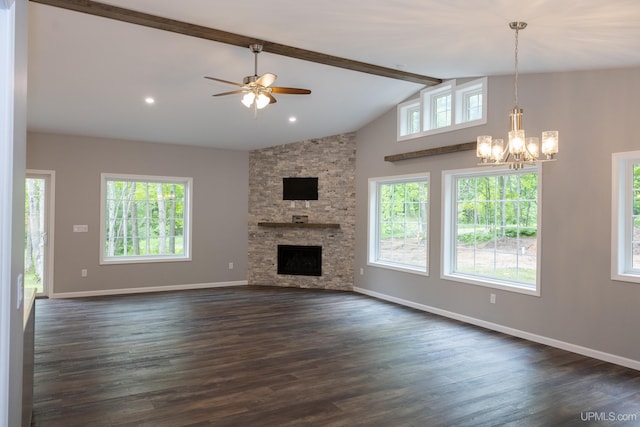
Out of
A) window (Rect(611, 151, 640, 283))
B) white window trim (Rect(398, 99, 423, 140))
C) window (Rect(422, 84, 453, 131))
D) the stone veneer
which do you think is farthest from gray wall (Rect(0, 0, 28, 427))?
the stone veneer

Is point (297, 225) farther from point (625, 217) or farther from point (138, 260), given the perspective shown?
point (625, 217)

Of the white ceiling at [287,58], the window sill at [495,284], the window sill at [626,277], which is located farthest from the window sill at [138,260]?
the window sill at [626,277]

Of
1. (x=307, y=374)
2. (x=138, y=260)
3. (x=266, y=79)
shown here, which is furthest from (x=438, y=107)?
(x=138, y=260)

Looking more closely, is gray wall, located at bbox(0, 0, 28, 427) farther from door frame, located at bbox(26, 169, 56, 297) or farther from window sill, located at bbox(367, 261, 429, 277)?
door frame, located at bbox(26, 169, 56, 297)

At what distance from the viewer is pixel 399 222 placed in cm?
739

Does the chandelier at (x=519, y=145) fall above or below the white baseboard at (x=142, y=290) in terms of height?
above

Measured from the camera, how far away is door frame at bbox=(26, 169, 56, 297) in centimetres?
718

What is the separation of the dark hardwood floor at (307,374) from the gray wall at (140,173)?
1334 mm

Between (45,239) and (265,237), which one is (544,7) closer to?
(265,237)

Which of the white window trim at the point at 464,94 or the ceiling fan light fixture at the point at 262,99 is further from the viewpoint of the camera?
the white window trim at the point at 464,94

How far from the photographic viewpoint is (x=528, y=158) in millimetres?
3631

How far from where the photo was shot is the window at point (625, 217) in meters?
Result: 4.31

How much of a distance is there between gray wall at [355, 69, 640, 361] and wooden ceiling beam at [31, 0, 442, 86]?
1642 mm

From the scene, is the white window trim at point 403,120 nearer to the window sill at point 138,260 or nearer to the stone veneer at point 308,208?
the stone veneer at point 308,208
